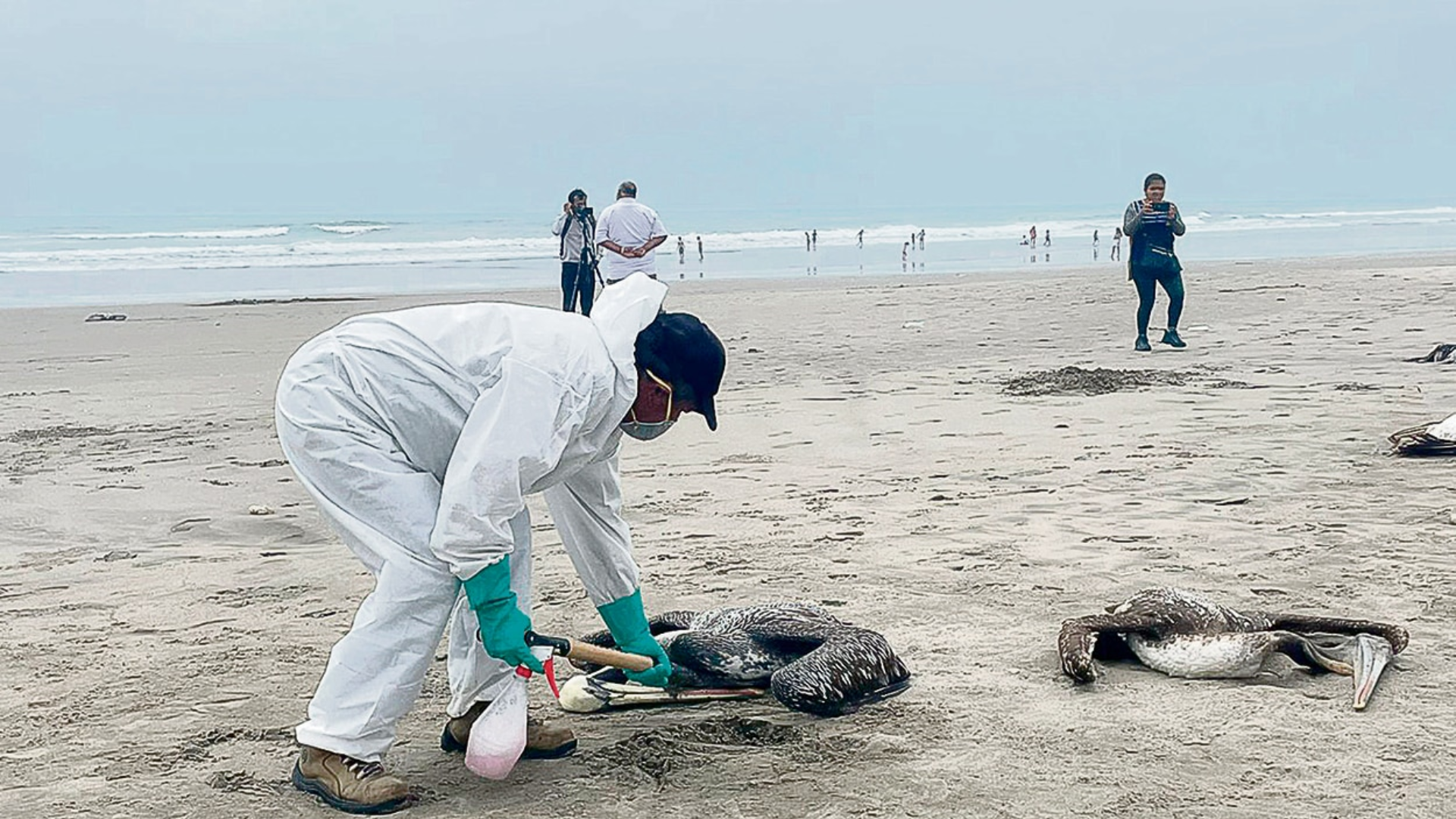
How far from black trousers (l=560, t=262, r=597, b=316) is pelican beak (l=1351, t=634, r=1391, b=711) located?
12.3 meters

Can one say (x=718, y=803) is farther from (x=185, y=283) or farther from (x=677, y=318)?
(x=185, y=283)

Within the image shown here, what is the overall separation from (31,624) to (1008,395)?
23.7 feet

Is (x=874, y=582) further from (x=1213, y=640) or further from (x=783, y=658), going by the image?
(x=1213, y=640)

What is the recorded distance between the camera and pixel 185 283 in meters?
34.4

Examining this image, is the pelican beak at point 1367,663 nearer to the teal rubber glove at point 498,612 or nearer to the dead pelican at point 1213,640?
the dead pelican at point 1213,640

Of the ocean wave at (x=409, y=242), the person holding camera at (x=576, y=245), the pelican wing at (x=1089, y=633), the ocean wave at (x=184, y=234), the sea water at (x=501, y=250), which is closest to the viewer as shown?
the pelican wing at (x=1089, y=633)

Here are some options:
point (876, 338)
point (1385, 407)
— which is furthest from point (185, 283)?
point (1385, 407)

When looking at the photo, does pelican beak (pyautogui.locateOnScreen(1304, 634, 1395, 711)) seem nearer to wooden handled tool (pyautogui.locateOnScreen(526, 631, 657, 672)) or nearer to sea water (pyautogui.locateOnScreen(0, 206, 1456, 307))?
wooden handled tool (pyautogui.locateOnScreen(526, 631, 657, 672))

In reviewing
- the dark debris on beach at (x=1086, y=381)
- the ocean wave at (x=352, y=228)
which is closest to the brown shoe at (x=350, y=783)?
the dark debris on beach at (x=1086, y=381)

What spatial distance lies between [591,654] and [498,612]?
428 millimetres

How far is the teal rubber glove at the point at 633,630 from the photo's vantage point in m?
4.38

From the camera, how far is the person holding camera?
16250 mm

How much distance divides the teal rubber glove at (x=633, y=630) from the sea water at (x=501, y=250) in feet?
81.0

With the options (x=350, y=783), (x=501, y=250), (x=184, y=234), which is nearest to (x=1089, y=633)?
(x=350, y=783)
